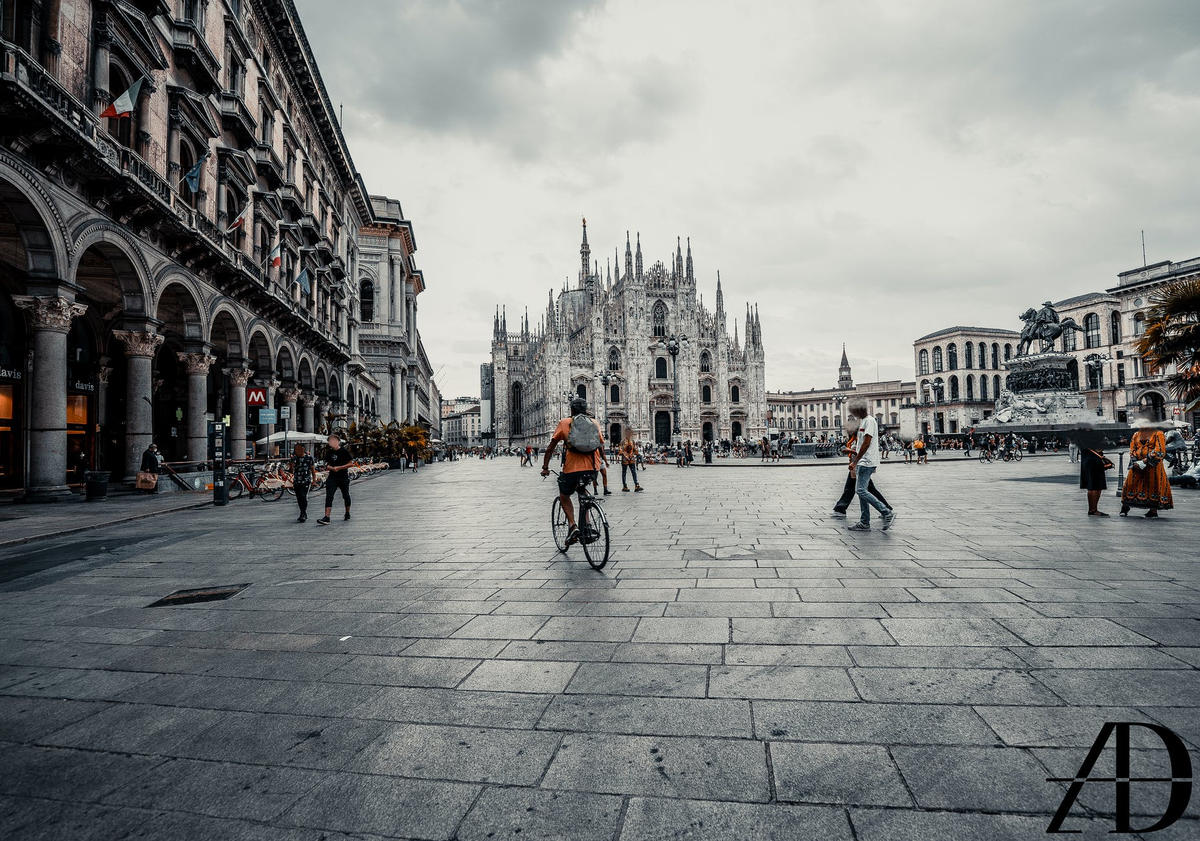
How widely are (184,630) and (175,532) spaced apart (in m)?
6.60

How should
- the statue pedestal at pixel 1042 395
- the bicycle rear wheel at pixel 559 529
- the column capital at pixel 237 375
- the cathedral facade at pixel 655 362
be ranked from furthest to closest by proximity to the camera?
the cathedral facade at pixel 655 362 → the statue pedestal at pixel 1042 395 → the column capital at pixel 237 375 → the bicycle rear wheel at pixel 559 529

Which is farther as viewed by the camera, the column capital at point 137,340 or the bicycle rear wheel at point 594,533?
the column capital at point 137,340

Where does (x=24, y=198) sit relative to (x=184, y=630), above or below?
above

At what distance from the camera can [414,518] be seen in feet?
37.0

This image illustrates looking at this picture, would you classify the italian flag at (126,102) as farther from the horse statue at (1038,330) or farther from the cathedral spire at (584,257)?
the cathedral spire at (584,257)

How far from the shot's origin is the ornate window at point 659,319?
271 ft

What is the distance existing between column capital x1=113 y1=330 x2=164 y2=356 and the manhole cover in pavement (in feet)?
43.4

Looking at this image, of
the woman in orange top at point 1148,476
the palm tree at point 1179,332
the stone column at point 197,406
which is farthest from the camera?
the stone column at point 197,406

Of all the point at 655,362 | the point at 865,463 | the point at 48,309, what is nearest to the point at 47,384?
the point at 48,309

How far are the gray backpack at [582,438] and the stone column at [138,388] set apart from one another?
14.6 m

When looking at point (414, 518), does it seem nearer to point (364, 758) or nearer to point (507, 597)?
point (507, 597)

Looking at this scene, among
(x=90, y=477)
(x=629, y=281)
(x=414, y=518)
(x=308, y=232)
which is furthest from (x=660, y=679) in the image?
(x=629, y=281)

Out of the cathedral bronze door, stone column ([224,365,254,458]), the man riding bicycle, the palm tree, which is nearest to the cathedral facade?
the cathedral bronze door

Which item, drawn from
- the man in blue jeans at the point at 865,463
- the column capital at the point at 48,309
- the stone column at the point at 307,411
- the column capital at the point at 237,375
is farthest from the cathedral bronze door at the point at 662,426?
the man in blue jeans at the point at 865,463
